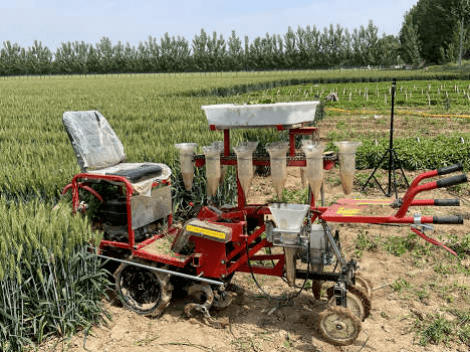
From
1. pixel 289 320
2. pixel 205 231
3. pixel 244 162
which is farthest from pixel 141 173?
pixel 289 320

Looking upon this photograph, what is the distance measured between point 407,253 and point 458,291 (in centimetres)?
75

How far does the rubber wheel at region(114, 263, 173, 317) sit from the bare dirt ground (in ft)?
0.27

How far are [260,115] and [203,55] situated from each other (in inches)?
3273

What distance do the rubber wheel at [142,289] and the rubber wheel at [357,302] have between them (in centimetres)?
122

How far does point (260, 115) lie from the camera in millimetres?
3182

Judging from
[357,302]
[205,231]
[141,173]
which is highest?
[141,173]

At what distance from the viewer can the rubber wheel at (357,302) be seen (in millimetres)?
3059

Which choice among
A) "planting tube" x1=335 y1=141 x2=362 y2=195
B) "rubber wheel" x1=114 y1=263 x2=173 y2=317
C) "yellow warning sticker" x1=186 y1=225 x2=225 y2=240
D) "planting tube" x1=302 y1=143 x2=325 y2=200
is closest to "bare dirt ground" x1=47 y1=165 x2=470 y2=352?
"rubber wheel" x1=114 y1=263 x2=173 y2=317

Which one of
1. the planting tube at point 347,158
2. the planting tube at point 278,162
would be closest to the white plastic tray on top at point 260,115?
the planting tube at point 278,162

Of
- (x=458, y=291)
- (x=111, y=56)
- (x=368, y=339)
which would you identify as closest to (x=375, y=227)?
(x=458, y=291)

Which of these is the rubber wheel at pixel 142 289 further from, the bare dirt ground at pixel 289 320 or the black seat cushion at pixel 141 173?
the black seat cushion at pixel 141 173

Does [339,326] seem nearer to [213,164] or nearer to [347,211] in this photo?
[347,211]

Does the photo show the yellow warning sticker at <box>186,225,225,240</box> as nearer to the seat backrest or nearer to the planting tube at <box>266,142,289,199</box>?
the planting tube at <box>266,142,289,199</box>

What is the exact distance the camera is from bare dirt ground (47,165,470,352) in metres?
3.05
